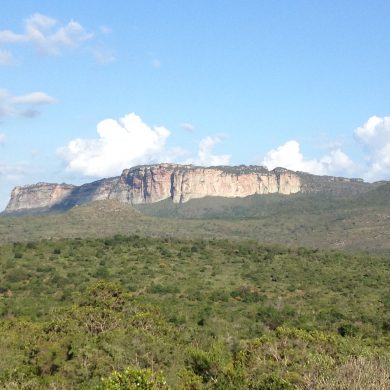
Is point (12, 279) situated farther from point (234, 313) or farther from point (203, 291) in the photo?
point (234, 313)

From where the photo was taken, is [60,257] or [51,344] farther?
[60,257]

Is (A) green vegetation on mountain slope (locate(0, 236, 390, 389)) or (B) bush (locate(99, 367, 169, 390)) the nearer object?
(B) bush (locate(99, 367, 169, 390))

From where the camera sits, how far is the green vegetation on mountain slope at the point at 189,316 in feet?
95.8

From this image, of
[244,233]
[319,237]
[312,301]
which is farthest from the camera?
[244,233]

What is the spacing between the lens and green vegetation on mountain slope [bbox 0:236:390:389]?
95.8ft

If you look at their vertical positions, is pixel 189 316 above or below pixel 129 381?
below

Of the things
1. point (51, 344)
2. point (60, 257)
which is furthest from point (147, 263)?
point (51, 344)

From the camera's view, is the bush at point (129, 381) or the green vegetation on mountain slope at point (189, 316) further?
the green vegetation on mountain slope at point (189, 316)

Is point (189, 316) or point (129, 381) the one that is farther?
point (189, 316)

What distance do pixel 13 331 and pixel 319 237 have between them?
13978 cm

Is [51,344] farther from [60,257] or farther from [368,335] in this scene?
[60,257]

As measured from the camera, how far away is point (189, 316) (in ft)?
189

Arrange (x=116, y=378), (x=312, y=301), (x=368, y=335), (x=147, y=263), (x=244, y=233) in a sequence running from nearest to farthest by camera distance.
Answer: (x=116, y=378) < (x=368, y=335) < (x=312, y=301) < (x=147, y=263) < (x=244, y=233)

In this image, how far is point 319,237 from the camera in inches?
6791
